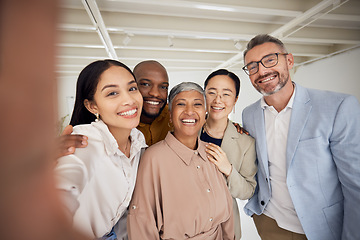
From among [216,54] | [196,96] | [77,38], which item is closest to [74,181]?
[196,96]

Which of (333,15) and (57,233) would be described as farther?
(333,15)

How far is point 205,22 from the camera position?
475 centimetres

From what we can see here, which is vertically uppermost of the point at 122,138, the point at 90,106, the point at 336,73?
the point at 336,73

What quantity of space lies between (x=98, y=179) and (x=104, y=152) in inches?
6.9

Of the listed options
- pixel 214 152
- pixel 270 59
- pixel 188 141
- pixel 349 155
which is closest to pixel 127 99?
pixel 188 141

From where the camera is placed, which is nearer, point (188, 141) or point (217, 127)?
point (188, 141)

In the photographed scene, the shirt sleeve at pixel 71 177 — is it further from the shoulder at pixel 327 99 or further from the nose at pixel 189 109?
the shoulder at pixel 327 99

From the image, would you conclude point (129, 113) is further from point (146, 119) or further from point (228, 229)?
point (228, 229)

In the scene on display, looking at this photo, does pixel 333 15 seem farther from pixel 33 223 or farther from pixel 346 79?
pixel 33 223

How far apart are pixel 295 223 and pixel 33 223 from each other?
245 cm

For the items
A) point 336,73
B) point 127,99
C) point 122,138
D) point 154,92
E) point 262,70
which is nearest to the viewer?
point 127,99

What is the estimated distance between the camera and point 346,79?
6.11 metres

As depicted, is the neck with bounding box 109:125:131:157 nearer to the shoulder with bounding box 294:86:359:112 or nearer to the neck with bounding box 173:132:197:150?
the neck with bounding box 173:132:197:150

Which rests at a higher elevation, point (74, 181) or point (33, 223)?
point (33, 223)
